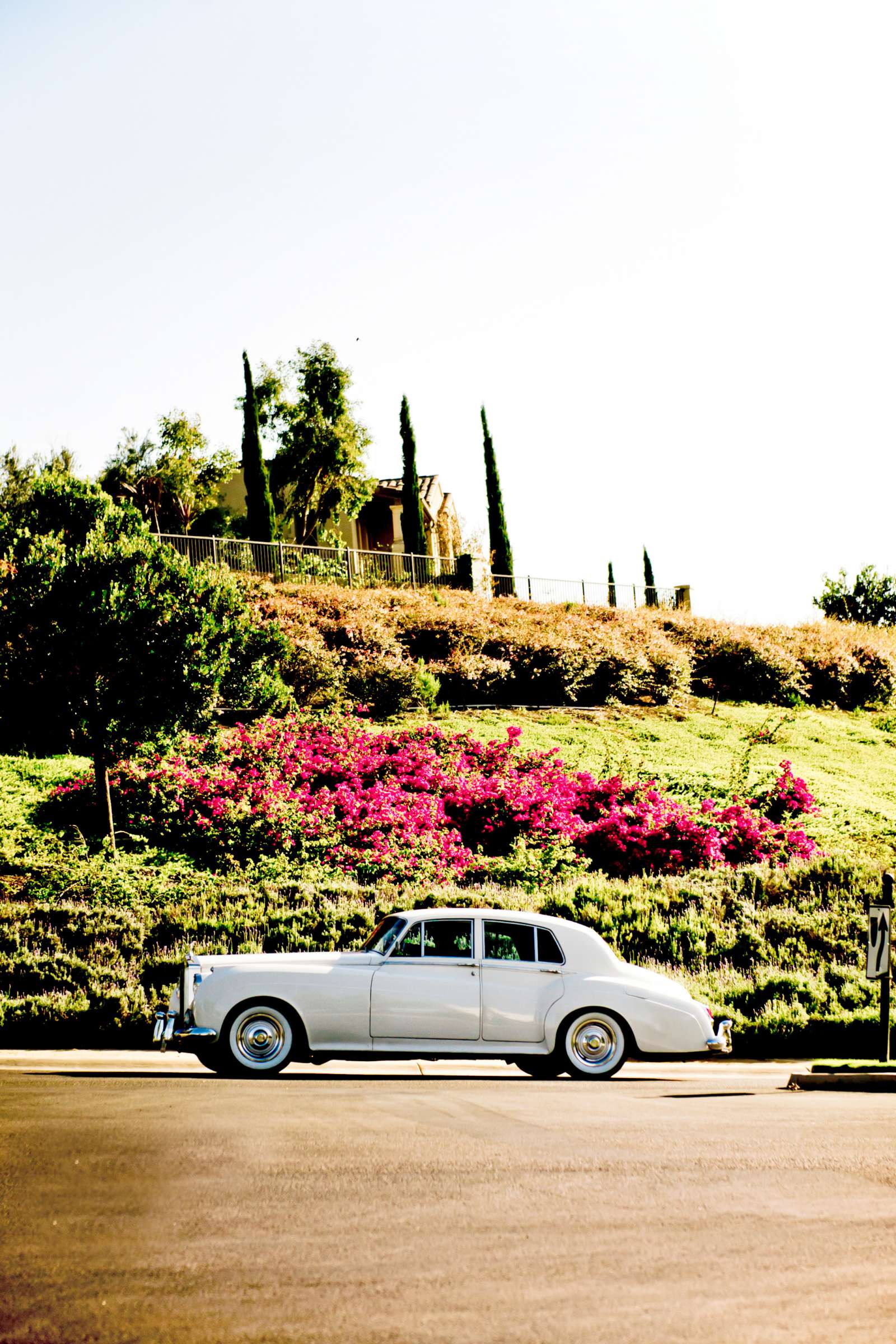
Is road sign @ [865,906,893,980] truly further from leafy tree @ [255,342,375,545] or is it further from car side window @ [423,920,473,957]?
leafy tree @ [255,342,375,545]

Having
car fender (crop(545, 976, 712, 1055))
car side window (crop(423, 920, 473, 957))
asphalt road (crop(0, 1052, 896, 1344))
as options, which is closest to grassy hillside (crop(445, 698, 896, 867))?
car fender (crop(545, 976, 712, 1055))

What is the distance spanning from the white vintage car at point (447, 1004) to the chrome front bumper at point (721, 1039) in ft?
0.06

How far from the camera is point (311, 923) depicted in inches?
555

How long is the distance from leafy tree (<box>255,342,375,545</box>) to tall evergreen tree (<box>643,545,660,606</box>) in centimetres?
1350

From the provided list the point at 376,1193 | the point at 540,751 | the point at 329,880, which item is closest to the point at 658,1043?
the point at 376,1193

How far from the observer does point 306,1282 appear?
457 cm

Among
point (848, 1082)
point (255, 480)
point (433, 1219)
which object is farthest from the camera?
point (255, 480)

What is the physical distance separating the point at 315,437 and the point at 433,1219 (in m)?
45.3

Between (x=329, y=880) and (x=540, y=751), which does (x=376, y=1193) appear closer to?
(x=329, y=880)

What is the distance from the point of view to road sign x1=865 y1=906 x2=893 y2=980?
11750 millimetres

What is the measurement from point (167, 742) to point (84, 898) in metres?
5.28

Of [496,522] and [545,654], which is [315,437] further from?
[545,654]

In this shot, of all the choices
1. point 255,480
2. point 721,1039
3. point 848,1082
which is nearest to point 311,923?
point 721,1039

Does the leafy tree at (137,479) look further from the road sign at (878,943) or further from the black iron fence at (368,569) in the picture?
the road sign at (878,943)
